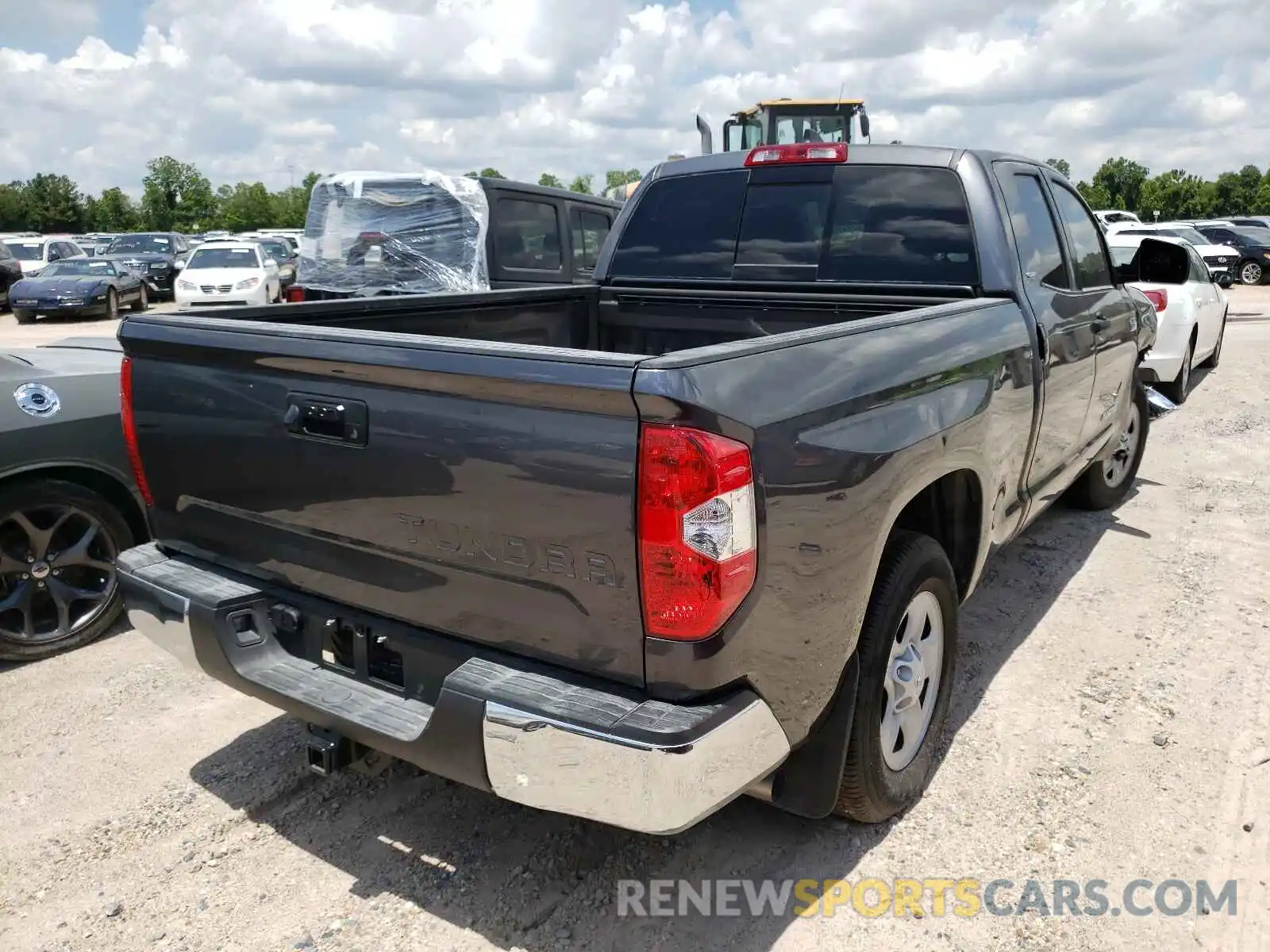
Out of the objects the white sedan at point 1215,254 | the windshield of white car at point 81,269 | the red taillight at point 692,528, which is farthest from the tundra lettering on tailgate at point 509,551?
the white sedan at point 1215,254

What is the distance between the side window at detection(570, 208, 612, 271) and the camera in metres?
10.7

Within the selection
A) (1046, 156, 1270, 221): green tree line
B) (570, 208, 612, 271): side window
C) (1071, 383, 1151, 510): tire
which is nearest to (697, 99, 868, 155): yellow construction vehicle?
(570, 208, 612, 271): side window

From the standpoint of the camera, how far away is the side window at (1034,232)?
4.08m

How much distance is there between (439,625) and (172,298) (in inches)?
1084

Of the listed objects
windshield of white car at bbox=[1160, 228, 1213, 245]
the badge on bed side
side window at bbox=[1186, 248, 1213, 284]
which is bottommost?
the badge on bed side

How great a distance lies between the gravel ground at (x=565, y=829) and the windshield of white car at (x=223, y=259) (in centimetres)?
1592

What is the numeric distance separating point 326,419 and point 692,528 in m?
1.06

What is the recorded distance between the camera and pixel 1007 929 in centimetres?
268

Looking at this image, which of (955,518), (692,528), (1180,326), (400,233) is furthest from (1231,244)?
(692,528)

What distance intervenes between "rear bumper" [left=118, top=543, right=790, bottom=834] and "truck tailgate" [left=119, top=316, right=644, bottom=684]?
0.10 m

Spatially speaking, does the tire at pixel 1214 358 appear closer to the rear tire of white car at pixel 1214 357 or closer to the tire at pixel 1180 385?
the rear tire of white car at pixel 1214 357

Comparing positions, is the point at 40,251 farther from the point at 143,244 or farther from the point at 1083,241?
the point at 1083,241

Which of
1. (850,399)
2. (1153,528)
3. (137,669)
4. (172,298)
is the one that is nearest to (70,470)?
(137,669)

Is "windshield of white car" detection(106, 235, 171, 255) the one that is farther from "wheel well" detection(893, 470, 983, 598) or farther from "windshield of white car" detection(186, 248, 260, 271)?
"wheel well" detection(893, 470, 983, 598)
